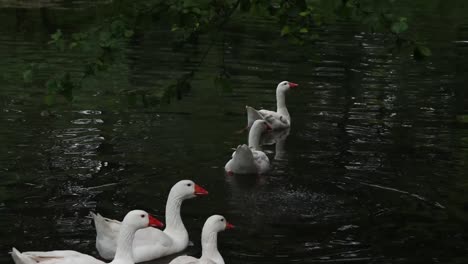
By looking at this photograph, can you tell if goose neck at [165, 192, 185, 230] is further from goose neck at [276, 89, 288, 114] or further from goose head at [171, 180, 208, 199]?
goose neck at [276, 89, 288, 114]

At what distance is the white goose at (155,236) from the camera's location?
1165 centimetres

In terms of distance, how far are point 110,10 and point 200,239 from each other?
4503 millimetres

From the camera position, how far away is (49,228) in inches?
503

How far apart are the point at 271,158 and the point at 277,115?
2691 millimetres

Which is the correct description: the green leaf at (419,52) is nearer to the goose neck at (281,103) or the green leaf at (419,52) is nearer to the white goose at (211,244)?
the white goose at (211,244)

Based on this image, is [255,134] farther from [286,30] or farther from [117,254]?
[286,30]

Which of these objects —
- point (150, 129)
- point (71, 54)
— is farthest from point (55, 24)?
point (150, 129)

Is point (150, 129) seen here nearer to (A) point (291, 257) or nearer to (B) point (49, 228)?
(B) point (49, 228)

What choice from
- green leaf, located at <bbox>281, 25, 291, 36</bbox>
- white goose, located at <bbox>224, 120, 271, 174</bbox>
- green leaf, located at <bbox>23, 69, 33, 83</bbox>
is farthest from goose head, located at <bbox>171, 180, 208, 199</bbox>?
green leaf, located at <bbox>23, 69, 33, 83</bbox>

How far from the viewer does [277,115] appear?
66.0 feet

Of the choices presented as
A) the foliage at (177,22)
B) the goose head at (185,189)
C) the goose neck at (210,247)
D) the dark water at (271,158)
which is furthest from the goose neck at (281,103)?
the foliage at (177,22)

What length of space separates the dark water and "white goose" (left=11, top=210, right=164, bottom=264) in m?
1.26

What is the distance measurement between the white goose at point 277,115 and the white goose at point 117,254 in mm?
8084

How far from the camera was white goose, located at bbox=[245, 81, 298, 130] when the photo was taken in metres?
19.4
